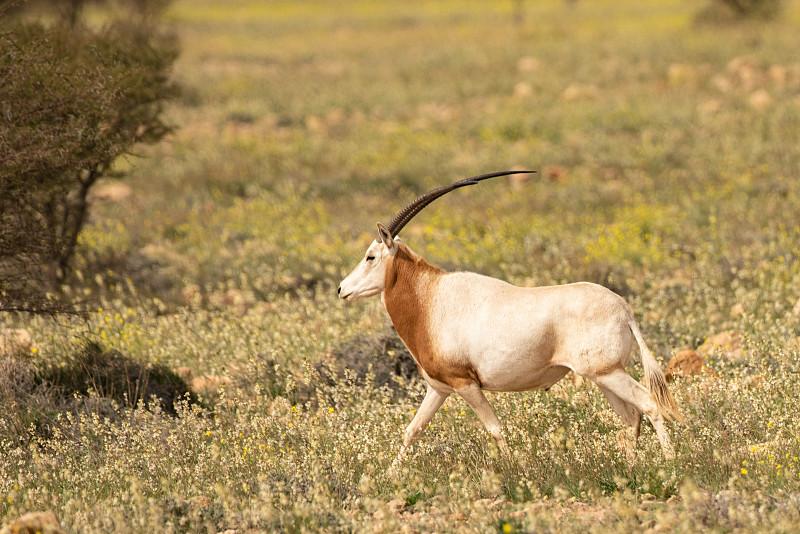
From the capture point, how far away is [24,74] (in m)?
7.80

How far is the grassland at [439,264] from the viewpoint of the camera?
5.29m

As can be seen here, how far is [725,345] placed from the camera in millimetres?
7672

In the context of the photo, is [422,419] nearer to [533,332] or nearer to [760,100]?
[533,332]

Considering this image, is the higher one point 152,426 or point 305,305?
point 152,426

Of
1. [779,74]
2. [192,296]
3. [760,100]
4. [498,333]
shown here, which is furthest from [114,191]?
[779,74]

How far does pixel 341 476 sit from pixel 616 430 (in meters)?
2.02

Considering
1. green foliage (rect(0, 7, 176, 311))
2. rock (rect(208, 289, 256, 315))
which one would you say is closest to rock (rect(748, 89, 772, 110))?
rock (rect(208, 289, 256, 315))

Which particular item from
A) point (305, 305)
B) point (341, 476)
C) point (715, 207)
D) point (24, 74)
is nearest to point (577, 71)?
point (715, 207)

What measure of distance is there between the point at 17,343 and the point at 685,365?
20.5 ft

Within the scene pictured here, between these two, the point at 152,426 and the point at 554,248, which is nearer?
the point at 152,426

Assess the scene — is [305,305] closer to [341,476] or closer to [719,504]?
[341,476]

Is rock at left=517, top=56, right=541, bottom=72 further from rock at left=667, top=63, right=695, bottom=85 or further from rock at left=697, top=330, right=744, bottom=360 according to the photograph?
rock at left=697, top=330, right=744, bottom=360

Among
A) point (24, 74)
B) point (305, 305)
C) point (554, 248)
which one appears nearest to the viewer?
point (24, 74)

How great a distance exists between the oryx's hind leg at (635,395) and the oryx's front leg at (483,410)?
739mm
